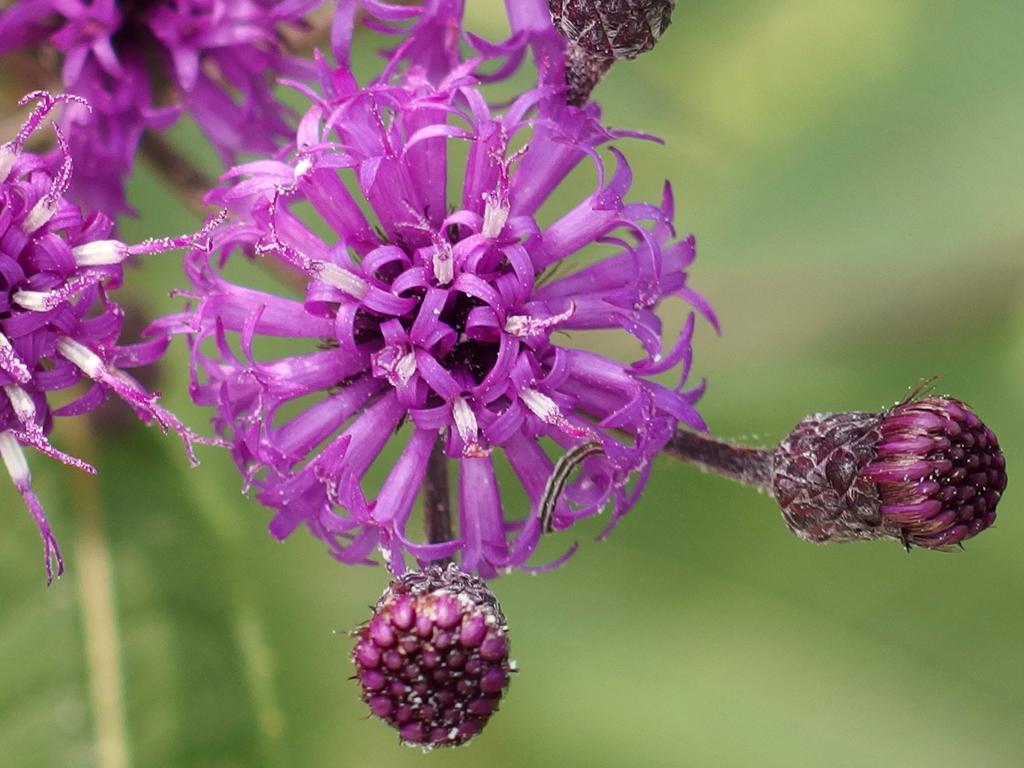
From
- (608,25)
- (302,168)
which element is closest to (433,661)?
(302,168)

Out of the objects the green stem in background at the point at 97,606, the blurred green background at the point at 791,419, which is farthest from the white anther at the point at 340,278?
the blurred green background at the point at 791,419

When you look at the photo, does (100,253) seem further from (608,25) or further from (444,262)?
(608,25)

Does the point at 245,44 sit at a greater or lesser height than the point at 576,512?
greater

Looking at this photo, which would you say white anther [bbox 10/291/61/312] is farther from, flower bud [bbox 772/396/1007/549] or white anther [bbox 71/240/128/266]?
flower bud [bbox 772/396/1007/549]

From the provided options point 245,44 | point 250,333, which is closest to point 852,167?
point 245,44

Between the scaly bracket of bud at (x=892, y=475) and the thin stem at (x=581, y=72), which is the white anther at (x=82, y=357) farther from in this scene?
the scaly bracket of bud at (x=892, y=475)

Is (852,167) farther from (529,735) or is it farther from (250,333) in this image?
(250,333)
